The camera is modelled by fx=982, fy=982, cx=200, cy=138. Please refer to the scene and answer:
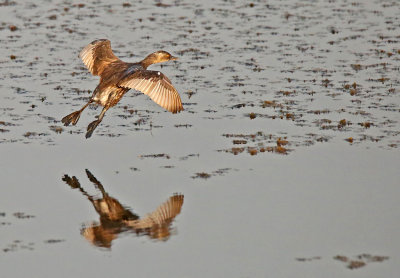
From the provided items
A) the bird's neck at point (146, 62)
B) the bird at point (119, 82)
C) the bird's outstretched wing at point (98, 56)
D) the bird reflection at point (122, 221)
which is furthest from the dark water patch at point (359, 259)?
the bird's outstretched wing at point (98, 56)

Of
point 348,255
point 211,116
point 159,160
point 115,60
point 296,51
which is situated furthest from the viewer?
point 296,51

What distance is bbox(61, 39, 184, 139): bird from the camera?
11633 mm

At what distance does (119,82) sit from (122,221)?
2.43 m

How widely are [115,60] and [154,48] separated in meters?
4.91

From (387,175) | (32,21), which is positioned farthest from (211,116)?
(32,21)

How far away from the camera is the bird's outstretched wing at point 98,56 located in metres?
12.8

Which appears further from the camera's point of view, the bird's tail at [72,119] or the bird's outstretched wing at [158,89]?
the bird's tail at [72,119]

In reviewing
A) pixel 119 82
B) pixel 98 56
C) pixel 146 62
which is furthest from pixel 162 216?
pixel 98 56

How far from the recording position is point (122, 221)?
33.0 feet

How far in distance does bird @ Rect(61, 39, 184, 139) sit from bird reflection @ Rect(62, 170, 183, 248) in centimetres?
145

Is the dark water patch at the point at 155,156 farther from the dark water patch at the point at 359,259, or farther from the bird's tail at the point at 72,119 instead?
the dark water patch at the point at 359,259

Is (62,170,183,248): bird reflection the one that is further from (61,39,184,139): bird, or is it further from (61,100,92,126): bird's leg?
(61,100,92,126): bird's leg

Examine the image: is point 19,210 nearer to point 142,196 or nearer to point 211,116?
point 142,196

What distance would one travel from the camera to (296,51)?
17.4 metres
